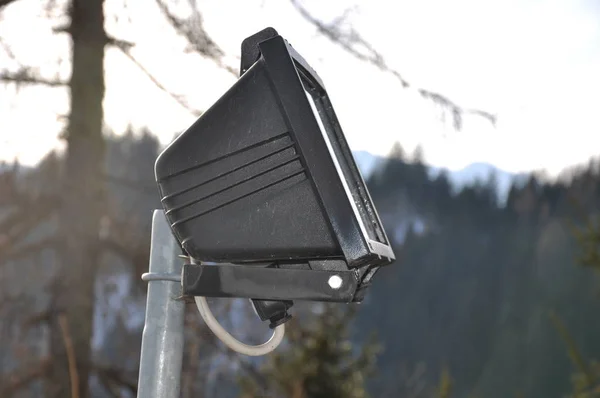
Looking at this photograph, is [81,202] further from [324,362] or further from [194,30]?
[324,362]

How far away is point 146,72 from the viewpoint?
4160 mm

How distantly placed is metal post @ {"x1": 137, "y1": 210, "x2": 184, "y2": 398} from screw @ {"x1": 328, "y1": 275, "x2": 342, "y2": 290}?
242mm

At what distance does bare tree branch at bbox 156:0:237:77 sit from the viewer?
3718mm

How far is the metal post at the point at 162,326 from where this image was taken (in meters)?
0.96

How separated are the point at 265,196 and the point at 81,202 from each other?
4221mm

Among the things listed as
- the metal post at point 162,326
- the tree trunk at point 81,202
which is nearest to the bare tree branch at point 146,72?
the tree trunk at point 81,202

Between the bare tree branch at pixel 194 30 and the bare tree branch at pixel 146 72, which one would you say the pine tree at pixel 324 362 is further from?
the bare tree branch at pixel 194 30

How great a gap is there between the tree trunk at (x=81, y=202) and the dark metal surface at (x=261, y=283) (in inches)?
150

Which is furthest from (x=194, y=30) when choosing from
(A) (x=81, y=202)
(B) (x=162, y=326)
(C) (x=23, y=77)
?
(B) (x=162, y=326)

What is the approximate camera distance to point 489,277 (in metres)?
41.6

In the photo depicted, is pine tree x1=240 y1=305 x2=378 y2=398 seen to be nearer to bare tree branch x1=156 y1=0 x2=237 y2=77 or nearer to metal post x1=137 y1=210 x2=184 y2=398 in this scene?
bare tree branch x1=156 y1=0 x2=237 y2=77

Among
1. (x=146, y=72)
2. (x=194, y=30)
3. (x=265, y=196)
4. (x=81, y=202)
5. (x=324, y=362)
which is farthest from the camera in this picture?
(x=324, y=362)

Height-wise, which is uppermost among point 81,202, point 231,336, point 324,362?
point 81,202

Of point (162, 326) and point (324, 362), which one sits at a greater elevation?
point (162, 326)
